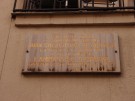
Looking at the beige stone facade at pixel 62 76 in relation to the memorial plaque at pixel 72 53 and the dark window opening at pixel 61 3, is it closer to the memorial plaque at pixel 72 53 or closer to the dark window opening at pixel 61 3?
the memorial plaque at pixel 72 53

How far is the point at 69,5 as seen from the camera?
734cm

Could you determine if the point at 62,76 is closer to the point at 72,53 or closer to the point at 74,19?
the point at 72,53

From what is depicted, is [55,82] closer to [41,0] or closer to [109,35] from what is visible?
[109,35]

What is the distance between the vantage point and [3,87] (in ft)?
Answer: 18.4

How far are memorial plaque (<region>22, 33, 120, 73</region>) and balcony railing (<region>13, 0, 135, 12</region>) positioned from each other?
695 mm

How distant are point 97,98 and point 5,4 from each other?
9.95ft

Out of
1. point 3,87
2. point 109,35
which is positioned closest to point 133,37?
point 109,35

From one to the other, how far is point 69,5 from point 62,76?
2.31 meters

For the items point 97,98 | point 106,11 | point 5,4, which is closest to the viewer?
point 97,98

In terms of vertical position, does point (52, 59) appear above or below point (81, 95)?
above

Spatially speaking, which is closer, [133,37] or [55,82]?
[55,82]

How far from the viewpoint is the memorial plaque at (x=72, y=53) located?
560 centimetres

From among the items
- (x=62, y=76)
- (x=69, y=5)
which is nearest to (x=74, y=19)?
(x=69, y=5)

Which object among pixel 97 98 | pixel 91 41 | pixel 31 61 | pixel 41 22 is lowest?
pixel 97 98
